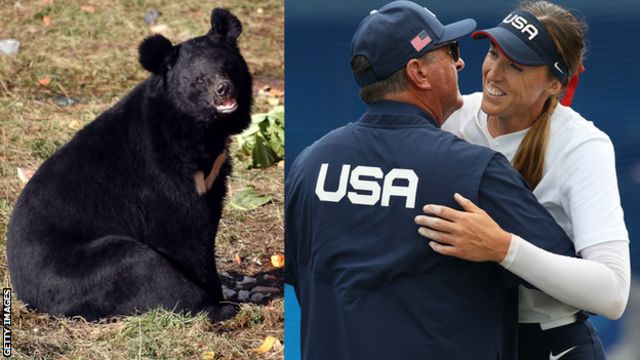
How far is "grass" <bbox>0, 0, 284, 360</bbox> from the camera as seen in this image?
151 inches

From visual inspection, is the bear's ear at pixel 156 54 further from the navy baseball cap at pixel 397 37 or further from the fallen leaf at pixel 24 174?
the navy baseball cap at pixel 397 37

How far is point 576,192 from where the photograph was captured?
2021 mm

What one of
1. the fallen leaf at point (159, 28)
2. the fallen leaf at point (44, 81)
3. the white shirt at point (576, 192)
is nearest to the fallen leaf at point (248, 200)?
the fallen leaf at point (44, 81)

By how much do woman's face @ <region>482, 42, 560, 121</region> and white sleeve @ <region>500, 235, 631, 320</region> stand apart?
436 mm

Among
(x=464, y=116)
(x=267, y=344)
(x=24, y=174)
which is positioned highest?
(x=464, y=116)

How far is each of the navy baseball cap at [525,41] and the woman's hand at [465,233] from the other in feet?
1.70

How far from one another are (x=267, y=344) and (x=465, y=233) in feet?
7.26

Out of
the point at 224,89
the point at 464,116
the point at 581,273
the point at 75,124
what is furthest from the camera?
the point at 75,124

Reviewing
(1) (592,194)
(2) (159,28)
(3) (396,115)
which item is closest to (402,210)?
(3) (396,115)

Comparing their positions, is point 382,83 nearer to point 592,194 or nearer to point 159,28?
point 592,194

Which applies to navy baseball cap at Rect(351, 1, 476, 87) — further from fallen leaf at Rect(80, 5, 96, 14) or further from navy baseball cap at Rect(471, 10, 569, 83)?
fallen leaf at Rect(80, 5, 96, 14)

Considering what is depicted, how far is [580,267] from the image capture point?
1.87 metres

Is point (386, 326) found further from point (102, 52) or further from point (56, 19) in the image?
point (56, 19)

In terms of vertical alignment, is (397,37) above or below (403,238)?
above
